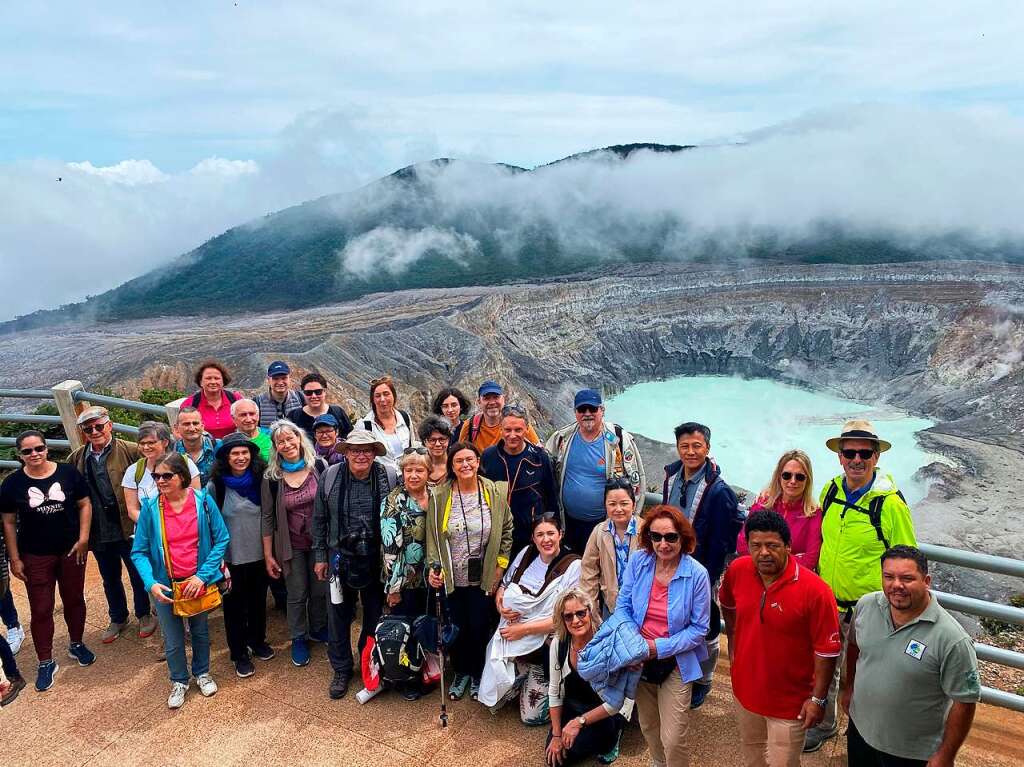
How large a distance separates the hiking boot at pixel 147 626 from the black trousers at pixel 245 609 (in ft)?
2.85

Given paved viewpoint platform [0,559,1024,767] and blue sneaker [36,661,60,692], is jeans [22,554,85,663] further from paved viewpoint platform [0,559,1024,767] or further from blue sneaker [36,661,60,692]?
paved viewpoint platform [0,559,1024,767]

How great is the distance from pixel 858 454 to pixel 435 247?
81.9 metres

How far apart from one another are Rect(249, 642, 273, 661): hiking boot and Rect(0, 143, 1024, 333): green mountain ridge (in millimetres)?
54788

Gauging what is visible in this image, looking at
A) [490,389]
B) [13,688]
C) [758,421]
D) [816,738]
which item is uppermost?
[490,389]

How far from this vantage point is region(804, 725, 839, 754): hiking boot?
413 centimetres

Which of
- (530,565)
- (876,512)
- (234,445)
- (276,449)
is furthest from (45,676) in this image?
(876,512)

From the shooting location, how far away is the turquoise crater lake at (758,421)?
38406mm

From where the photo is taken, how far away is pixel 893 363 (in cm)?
6038

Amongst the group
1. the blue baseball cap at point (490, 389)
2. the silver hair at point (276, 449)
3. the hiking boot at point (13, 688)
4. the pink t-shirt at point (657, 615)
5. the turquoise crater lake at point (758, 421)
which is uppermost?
the blue baseball cap at point (490, 389)

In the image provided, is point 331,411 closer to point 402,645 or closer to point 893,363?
point 402,645

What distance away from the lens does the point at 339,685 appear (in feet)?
16.0

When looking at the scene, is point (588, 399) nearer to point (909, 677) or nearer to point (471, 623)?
point (471, 623)

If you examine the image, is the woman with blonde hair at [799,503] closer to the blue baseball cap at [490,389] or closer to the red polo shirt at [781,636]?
the red polo shirt at [781,636]

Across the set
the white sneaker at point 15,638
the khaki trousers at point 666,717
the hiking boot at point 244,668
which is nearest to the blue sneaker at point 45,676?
the white sneaker at point 15,638
